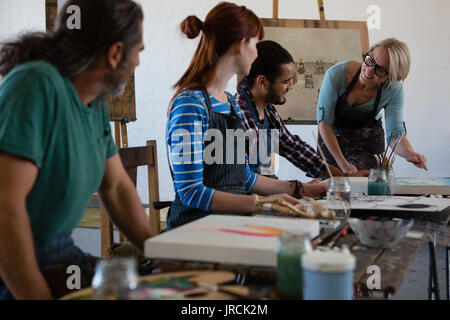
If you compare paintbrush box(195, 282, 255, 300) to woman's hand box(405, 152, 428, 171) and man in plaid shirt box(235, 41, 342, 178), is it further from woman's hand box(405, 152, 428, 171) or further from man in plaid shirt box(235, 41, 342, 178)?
woman's hand box(405, 152, 428, 171)

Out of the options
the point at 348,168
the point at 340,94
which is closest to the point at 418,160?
the point at 348,168

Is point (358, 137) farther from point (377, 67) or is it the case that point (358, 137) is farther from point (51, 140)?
point (51, 140)

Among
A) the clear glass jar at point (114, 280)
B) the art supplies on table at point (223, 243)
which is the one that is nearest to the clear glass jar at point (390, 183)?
the art supplies on table at point (223, 243)

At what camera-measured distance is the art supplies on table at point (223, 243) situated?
90 centimetres

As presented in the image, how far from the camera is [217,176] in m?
1.75

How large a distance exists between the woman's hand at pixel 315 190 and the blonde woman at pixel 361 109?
2.84ft

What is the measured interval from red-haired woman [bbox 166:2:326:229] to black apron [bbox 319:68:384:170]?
53.0 inches

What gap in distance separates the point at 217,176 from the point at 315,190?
0.44 meters

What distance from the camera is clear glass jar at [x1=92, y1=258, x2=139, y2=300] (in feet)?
2.23

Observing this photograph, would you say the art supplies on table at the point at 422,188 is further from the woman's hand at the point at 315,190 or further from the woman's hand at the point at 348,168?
the woman's hand at the point at 348,168

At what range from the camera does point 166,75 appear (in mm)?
5754

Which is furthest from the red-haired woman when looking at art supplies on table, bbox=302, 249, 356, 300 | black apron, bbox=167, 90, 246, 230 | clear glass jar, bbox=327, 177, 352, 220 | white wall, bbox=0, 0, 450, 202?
white wall, bbox=0, 0, 450, 202

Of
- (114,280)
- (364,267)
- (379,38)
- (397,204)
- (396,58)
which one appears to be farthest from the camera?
(379,38)

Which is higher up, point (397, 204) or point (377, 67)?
point (377, 67)
